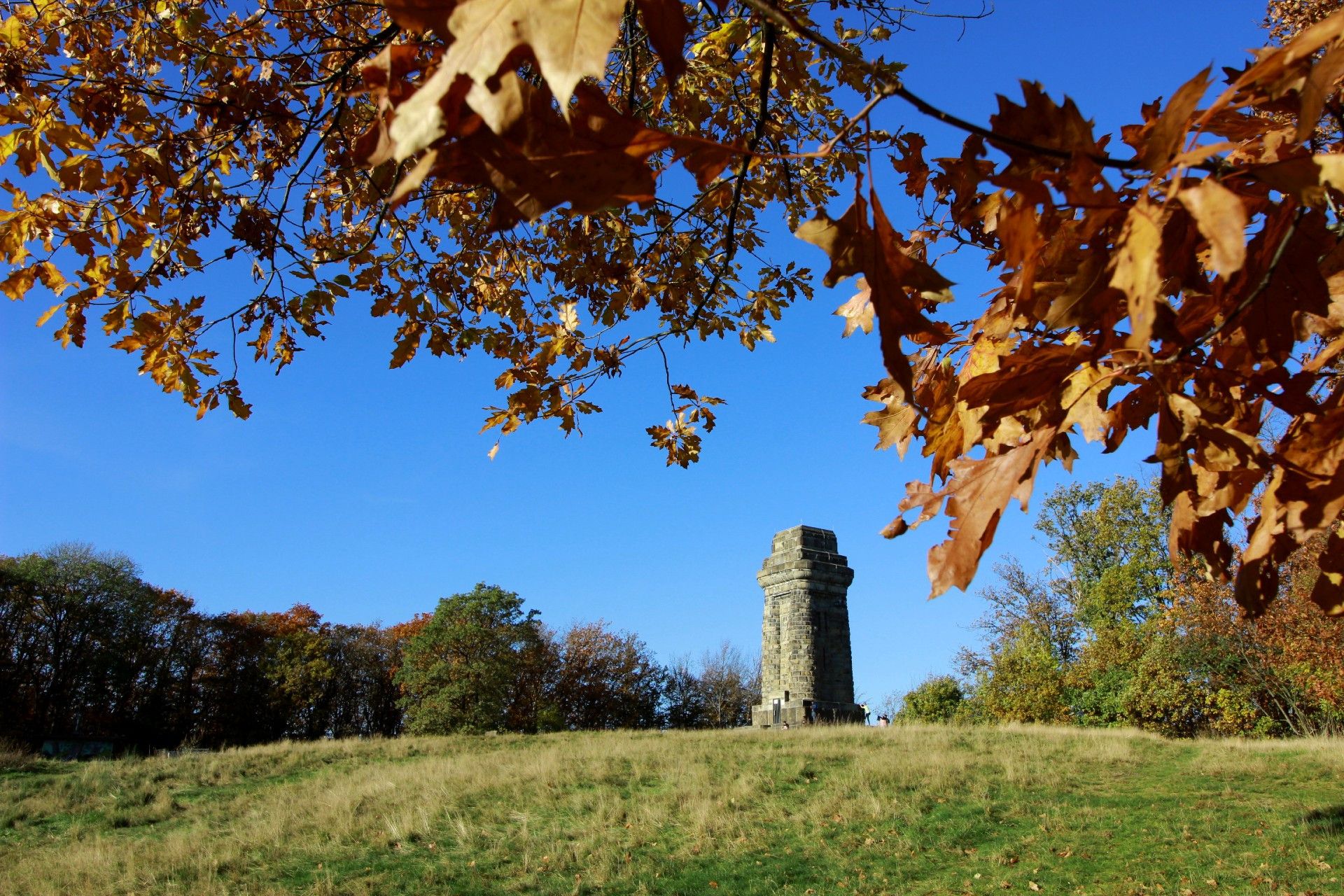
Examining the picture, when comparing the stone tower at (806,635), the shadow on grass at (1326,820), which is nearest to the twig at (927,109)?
the shadow on grass at (1326,820)

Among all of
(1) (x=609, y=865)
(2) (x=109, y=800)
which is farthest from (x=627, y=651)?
(1) (x=609, y=865)

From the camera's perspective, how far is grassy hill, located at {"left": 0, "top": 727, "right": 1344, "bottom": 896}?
7.24 metres

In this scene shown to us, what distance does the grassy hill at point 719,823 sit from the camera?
23.7ft

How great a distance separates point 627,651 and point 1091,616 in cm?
1980

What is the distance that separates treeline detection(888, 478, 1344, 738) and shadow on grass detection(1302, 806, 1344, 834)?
647cm

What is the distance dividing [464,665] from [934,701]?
51.4ft

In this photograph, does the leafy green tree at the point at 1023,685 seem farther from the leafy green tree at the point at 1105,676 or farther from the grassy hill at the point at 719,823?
the grassy hill at the point at 719,823

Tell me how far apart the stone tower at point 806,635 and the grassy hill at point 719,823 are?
11315mm

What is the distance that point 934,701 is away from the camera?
26.9 metres

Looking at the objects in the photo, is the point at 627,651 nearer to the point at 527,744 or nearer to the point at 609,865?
the point at 527,744

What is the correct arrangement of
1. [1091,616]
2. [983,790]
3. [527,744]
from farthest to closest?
[1091,616] → [527,744] → [983,790]

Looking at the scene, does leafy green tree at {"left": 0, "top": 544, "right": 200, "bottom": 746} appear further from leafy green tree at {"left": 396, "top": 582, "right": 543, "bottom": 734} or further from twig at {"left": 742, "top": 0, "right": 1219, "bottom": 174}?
twig at {"left": 742, "top": 0, "right": 1219, "bottom": 174}

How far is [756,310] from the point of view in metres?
4.57

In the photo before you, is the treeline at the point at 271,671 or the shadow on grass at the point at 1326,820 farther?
the treeline at the point at 271,671
